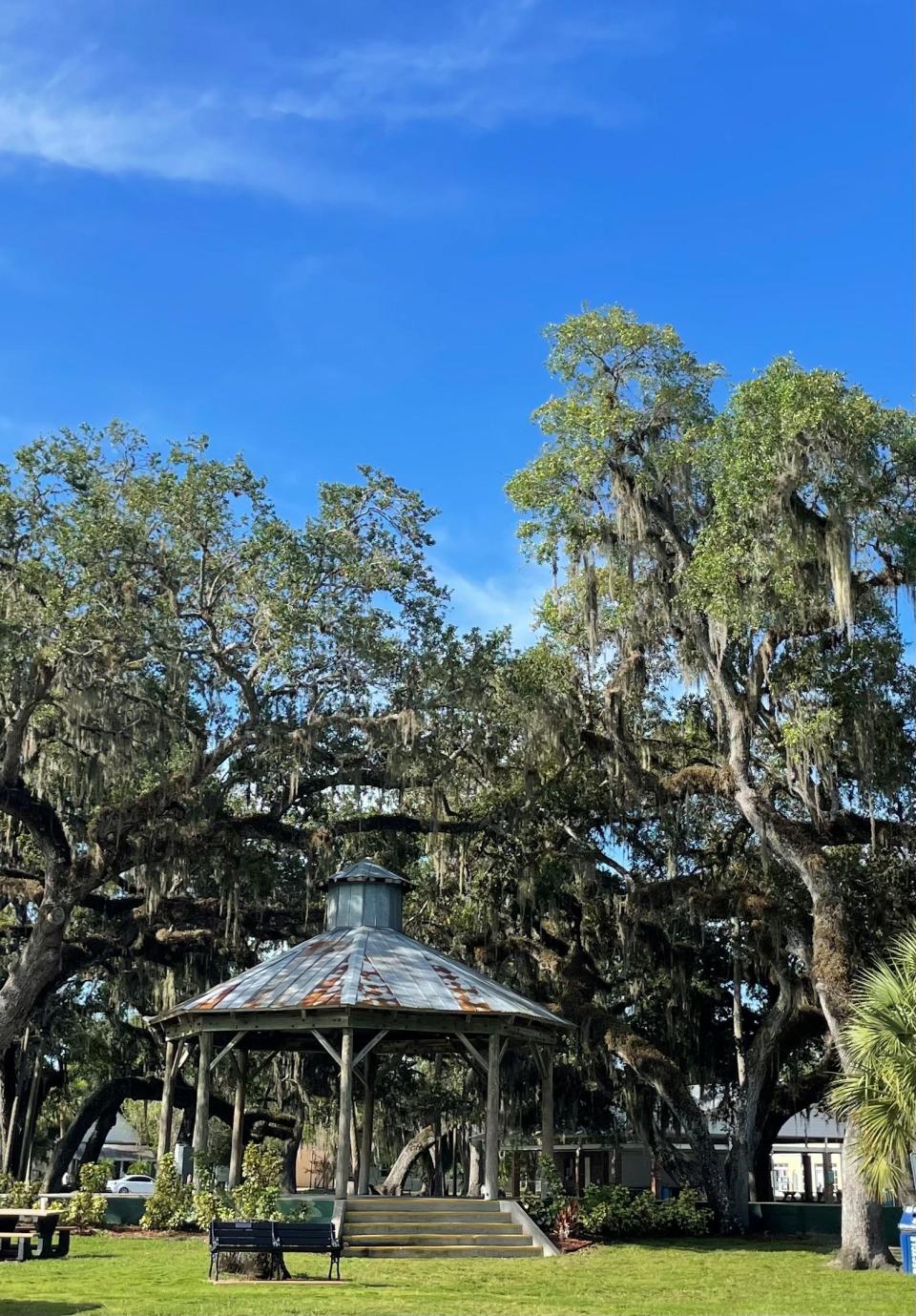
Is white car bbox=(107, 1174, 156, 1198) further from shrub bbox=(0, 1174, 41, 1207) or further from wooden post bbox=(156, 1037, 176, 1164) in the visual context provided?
shrub bbox=(0, 1174, 41, 1207)

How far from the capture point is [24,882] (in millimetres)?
24156

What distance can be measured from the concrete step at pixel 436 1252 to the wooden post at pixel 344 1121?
1.33m

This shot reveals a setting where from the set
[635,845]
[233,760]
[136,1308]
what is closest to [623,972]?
[635,845]

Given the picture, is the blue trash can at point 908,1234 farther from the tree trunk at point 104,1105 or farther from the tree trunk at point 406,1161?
the tree trunk at point 104,1105

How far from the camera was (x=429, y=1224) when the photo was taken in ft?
58.5

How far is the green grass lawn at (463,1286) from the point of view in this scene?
35.6 ft

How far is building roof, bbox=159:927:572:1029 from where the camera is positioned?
62.2ft

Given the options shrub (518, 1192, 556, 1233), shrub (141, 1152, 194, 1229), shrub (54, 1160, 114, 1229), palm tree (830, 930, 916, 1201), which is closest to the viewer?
palm tree (830, 930, 916, 1201)

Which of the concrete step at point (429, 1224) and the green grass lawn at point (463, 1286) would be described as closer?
the green grass lawn at point (463, 1286)

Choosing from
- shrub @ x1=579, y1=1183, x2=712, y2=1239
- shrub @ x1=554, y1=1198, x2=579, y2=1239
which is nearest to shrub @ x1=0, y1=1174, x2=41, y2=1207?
shrub @ x1=554, y1=1198, x2=579, y2=1239

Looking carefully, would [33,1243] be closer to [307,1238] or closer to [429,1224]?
[307,1238]

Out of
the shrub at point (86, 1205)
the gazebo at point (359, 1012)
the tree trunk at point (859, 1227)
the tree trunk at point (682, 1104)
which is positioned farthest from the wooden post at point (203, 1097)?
the tree trunk at point (859, 1227)

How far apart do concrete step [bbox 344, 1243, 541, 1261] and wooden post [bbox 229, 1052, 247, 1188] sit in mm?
3261

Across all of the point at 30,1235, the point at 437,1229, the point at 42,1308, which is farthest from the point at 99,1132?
the point at 42,1308
